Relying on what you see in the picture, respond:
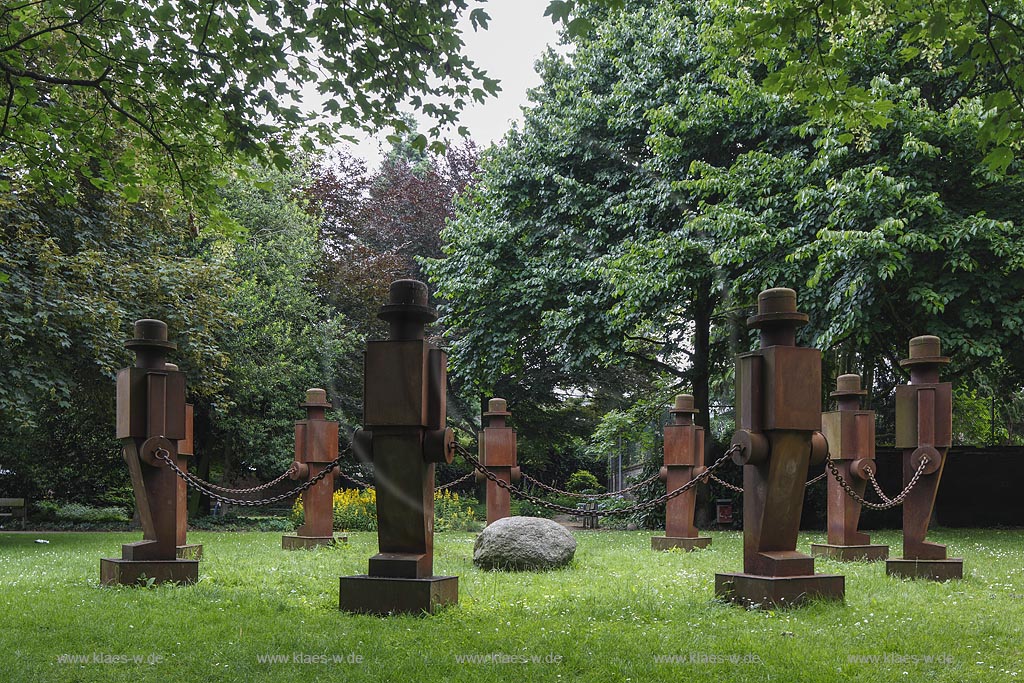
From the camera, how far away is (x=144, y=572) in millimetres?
8625

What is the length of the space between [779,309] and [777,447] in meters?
1.16

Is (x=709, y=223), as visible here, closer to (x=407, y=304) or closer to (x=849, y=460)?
(x=849, y=460)

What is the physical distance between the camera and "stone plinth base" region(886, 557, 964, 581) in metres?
9.20

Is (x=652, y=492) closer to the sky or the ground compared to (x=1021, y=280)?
closer to the ground

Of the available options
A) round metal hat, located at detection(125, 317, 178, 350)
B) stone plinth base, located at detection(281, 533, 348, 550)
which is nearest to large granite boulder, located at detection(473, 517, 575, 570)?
stone plinth base, located at detection(281, 533, 348, 550)

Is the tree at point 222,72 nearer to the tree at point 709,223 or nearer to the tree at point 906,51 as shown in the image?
the tree at point 906,51

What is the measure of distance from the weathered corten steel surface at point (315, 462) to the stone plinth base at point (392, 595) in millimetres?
6153

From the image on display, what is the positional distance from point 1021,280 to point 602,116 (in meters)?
9.59

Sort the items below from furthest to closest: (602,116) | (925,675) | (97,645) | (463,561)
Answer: (602,116) → (463,561) → (97,645) → (925,675)

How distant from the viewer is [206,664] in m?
5.28

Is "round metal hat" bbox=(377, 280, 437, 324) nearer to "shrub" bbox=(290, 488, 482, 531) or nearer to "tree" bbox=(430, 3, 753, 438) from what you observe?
"tree" bbox=(430, 3, 753, 438)

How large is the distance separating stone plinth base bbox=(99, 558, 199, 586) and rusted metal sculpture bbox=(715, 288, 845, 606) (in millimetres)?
5127

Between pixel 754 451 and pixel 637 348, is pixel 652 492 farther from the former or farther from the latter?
pixel 754 451

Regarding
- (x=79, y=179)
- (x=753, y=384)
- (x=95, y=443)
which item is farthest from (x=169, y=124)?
(x=95, y=443)
